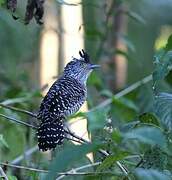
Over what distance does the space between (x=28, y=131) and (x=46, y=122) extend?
4.17 feet

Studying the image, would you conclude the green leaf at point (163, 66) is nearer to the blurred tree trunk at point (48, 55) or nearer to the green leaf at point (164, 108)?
the green leaf at point (164, 108)

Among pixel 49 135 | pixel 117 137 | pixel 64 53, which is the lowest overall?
pixel 49 135

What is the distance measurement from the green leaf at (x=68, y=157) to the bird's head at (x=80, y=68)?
3434 millimetres

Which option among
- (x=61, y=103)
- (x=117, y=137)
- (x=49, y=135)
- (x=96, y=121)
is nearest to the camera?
(x=117, y=137)

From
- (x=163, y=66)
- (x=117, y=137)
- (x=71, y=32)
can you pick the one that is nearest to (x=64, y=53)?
(x=71, y=32)

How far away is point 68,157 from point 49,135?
6.09ft

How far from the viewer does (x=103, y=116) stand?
337 centimetres

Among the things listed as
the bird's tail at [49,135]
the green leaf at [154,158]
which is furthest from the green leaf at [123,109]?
the green leaf at [154,158]

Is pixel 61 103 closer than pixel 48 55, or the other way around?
pixel 61 103

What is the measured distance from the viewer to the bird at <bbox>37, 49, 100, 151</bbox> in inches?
158

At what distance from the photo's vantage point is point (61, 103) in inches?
181

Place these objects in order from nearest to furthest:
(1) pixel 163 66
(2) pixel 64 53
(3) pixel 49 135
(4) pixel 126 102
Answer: (1) pixel 163 66 → (3) pixel 49 135 → (4) pixel 126 102 → (2) pixel 64 53

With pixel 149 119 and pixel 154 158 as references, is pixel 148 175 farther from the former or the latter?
pixel 149 119

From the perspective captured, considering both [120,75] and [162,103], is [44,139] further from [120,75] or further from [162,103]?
[120,75]
